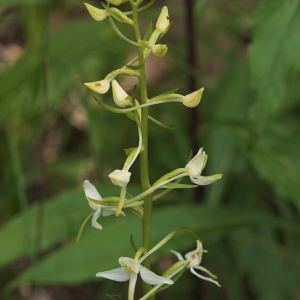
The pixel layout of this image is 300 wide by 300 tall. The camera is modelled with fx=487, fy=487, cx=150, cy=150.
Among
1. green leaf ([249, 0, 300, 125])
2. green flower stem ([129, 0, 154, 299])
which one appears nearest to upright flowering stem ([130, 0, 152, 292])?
green flower stem ([129, 0, 154, 299])

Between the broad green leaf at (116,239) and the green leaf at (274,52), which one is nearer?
the green leaf at (274,52)

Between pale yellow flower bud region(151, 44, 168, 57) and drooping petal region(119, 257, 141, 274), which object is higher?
pale yellow flower bud region(151, 44, 168, 57)

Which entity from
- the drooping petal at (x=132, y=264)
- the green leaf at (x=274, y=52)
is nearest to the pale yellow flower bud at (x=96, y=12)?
the drooping petal at (x=132, y=264)

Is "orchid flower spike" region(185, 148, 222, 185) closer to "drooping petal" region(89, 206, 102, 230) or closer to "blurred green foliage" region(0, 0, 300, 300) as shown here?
"drooping petal" region(89, 206, 102, 230)

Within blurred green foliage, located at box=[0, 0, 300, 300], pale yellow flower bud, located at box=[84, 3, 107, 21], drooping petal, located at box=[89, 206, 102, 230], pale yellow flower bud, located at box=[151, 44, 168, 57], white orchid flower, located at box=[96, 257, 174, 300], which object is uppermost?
pale yellow flower bud, located at box=[84, 3, 107, 21]

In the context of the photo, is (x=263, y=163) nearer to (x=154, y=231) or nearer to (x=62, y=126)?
(x=154, y=231)

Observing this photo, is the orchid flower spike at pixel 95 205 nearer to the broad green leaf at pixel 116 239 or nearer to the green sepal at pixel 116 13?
the green sepal at pixel 116 13

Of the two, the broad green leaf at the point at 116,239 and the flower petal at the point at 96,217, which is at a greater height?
the flower petal at the point at 96,217

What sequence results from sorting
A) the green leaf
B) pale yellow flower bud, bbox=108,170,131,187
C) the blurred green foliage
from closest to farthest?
pale yellow flower bud, bbox=108,170,131,187 → the green leaf → the blurred green foliage
